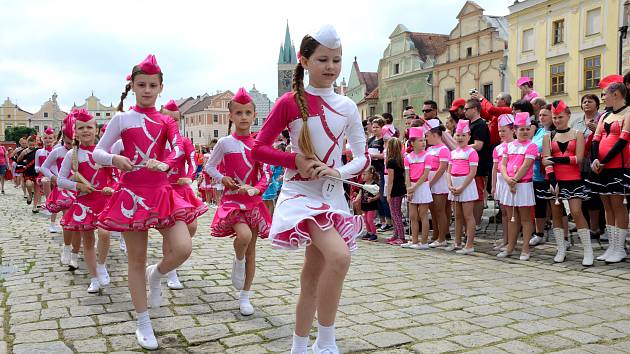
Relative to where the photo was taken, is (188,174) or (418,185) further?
(418,185)

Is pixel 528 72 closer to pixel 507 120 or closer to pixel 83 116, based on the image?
pixel 507 120

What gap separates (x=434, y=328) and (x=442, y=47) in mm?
46396

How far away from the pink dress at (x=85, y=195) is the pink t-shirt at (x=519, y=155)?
524 centimetres

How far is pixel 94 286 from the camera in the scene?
5781mm

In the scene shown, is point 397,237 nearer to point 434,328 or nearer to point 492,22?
point 434,328

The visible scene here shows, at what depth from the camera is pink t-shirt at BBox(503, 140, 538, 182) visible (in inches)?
289

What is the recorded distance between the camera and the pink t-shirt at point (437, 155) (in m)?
8.65

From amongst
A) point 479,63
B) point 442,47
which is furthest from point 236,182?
point 442,47

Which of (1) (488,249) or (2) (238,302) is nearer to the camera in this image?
(2) (238,302)

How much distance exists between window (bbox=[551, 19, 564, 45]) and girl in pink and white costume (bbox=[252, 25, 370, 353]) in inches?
1342

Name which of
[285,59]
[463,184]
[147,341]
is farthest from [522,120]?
[285,59]

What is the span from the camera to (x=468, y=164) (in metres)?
8.16

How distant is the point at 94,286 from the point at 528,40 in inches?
1386

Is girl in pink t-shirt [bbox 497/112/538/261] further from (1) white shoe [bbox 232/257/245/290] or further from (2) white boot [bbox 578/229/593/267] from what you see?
(1) white shoe [bbox 232/257/245/290]
